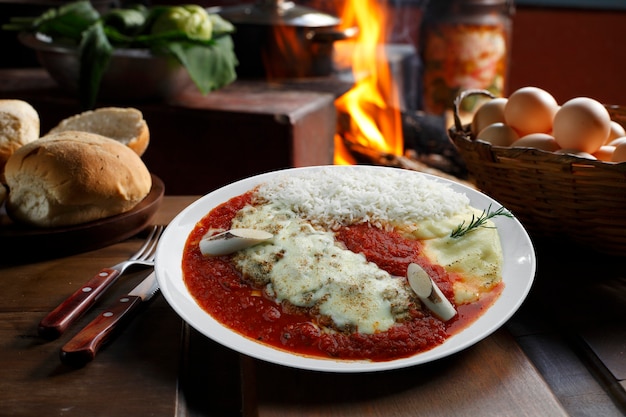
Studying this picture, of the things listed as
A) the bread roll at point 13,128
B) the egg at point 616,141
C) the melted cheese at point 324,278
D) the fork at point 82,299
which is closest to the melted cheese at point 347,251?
the melted cheese at point 324,278

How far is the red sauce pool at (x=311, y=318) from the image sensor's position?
863 mm

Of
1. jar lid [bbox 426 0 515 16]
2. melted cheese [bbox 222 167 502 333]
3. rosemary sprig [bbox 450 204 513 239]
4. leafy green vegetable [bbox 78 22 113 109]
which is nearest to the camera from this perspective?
melted cheese [bbox 222 167 502 333]

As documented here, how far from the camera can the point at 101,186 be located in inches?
47.9

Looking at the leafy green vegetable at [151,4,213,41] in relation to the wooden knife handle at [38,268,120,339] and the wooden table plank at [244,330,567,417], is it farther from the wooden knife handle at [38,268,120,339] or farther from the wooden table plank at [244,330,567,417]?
the wooden table plank at [244,330,567,417]

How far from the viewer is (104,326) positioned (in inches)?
37.2

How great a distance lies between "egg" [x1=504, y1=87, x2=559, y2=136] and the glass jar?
1.84 meters

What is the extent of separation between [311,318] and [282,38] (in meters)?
1.98

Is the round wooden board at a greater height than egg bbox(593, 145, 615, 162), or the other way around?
egg bbox(593, 145, 615, 162)

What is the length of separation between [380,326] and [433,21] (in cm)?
262

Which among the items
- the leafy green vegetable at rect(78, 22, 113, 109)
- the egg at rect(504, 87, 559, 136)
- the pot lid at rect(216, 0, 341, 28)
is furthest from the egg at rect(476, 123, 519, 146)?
the pot lid at rect(216, 0, 341, 28)

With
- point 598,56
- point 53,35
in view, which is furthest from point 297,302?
point 598,56

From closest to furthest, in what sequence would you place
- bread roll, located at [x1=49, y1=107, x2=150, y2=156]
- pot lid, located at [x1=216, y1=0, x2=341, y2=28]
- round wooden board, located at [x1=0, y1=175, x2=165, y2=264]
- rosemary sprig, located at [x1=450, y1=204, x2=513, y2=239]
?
rosemary sprig, located at [x1=450, y1=204, x2=513, y2=239] → round wooden board, located at [x1=0, y1=175, x2=165, y2=264] → bread roll, located at [x1=49, y1=107, x2=150, y2=156] → pot lid, located at [x1=216, y1=0, x2=341, y2=28]

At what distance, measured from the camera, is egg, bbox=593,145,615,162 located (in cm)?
124

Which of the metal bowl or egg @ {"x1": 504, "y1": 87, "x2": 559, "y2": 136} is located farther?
the metal bowl
